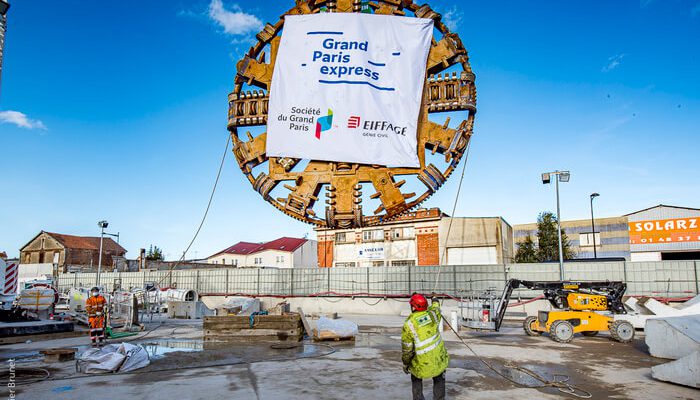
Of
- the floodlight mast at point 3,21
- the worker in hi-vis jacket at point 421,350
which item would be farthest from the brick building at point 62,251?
the worker in hi-vis jacket at point 421,350

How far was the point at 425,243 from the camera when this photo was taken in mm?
44594

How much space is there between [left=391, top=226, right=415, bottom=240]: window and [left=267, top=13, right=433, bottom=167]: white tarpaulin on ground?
35.0 meters

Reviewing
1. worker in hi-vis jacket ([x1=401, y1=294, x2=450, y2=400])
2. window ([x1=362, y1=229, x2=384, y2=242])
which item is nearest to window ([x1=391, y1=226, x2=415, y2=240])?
window ([x1=362, y1=229, x2=384, y2=242])

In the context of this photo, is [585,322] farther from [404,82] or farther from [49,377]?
[49,377]

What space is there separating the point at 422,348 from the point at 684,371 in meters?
5.48

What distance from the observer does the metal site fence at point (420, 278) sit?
2223cm

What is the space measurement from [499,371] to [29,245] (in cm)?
7246

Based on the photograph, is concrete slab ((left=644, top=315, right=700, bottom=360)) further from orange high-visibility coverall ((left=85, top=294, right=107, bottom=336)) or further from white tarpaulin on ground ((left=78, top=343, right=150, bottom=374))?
orange high-visibility coverall ((left=85, top=294, right=107, bottom=336))

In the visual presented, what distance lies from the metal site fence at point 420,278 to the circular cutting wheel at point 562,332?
5.91 m

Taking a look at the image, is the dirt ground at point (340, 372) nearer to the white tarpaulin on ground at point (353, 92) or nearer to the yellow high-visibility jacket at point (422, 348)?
the yellow high-visibility jacket at point (422, 348)

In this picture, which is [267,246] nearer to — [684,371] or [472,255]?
[472,255]

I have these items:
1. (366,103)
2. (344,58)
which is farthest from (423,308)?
(344,58)

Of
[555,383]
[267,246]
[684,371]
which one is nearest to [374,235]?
[267,246]

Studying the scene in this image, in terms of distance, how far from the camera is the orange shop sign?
4769cm
